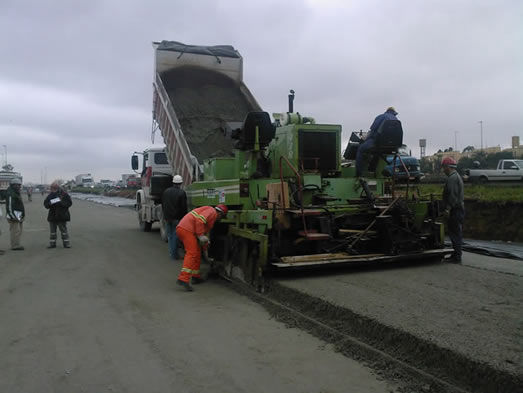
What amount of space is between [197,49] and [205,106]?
1.96m

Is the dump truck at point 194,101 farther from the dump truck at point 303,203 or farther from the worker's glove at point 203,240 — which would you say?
the worker's glove at point 203,240

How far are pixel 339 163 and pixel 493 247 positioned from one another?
4173 millimetres

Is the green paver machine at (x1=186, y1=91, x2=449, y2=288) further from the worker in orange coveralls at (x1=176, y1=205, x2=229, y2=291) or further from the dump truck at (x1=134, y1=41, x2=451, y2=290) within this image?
the worker in orange coveralls at (x1=176, y1=205, x2=229, y2=291)

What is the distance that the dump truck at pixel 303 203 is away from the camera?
6.48 metres

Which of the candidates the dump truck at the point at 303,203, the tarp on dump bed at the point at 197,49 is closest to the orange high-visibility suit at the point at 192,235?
the dump truck at the point at 303,203

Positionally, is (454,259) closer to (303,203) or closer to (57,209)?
(303,203)

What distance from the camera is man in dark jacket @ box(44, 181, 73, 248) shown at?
1101cm

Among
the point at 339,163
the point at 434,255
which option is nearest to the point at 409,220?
the point at 434,255

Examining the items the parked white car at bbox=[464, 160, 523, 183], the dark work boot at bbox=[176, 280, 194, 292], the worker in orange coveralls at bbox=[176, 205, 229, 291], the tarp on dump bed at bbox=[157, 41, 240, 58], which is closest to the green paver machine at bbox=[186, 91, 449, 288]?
the worker in orange coveralls at bbox=[176, 205, 229, 291]

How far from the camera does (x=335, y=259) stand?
6426 millimetres

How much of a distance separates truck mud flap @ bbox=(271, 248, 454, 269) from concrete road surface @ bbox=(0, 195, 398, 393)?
2.57ft

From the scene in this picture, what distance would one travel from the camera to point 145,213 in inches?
573

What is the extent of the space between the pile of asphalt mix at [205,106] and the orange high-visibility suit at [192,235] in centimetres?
338

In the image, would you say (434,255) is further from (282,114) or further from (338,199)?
(282,114)
